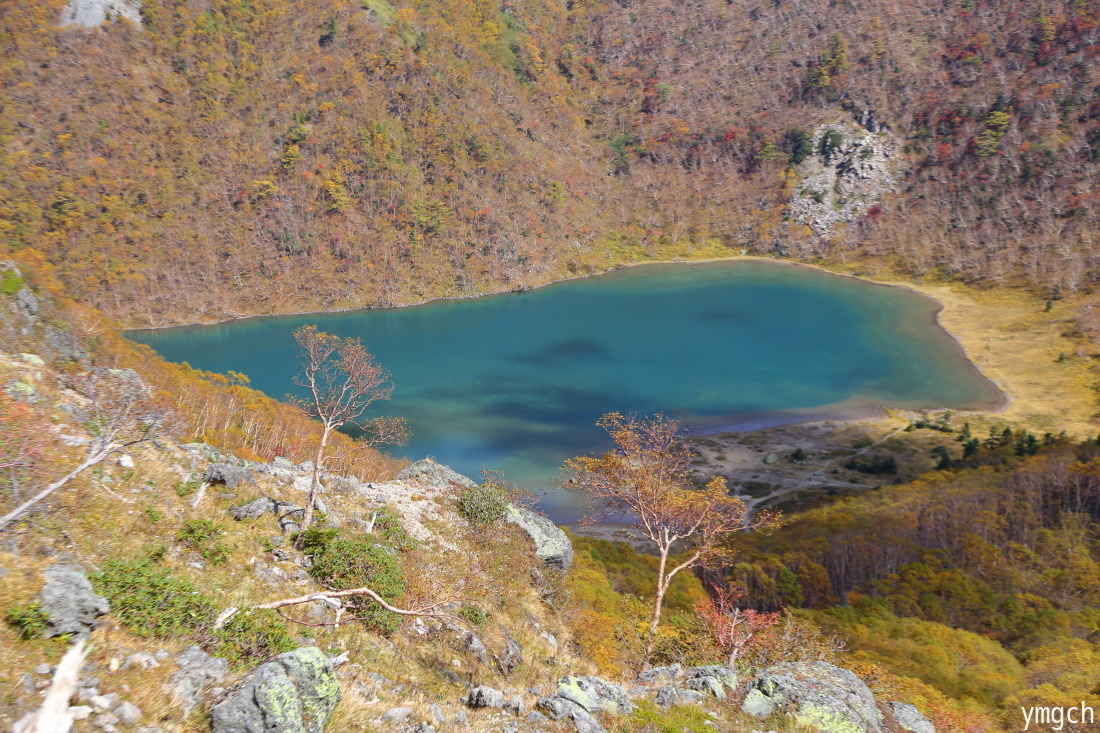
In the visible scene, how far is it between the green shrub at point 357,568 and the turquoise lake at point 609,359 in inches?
1798

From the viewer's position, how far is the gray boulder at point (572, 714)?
38.1 ft

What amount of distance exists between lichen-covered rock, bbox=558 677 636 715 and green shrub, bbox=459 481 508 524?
15646 millimetres

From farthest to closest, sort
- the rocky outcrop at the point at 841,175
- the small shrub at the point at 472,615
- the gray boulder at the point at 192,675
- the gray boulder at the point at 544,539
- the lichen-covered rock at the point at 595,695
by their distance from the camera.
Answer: the rocky outcrop at the point at 841,175 < the gray boulder at the point at 544,539 < the small shrub at the point at 472,615 < the lichen-covered rock at the point at 595,695 < the gray boulder at the point at 192,675

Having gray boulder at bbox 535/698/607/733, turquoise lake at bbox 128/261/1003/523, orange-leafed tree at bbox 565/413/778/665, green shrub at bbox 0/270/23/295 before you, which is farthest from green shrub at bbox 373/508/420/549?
turquoise lake at bbox 128/261/1003/523

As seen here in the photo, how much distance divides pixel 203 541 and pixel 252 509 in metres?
4.08

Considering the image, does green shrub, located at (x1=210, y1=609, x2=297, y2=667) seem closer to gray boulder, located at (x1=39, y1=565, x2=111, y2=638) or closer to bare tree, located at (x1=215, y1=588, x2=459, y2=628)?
bare tree, located at (x1=215, y1=588, x2=459, y2=628)

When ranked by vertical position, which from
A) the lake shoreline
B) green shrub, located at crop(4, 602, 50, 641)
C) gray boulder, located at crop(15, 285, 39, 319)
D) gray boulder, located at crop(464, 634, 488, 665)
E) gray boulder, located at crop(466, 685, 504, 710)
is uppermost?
the lake shoreline

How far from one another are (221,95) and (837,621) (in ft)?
636

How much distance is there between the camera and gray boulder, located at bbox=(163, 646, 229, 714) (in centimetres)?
835

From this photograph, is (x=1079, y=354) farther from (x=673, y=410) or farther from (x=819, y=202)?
(x=819, y=202)

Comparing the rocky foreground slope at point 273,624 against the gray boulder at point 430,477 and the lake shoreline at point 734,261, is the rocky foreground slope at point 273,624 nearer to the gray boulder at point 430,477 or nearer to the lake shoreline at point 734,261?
the gray boulder at point 430,477

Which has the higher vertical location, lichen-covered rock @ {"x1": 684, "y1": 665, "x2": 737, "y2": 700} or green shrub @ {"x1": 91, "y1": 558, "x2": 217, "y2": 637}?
green shrub @ {"x1": 91, "y1": 558, "x2": 217, "y2": 637}

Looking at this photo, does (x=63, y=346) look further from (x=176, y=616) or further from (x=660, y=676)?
(x=660, y=676)

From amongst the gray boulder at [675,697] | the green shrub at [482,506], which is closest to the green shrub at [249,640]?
the gray boulder at [675,697]
